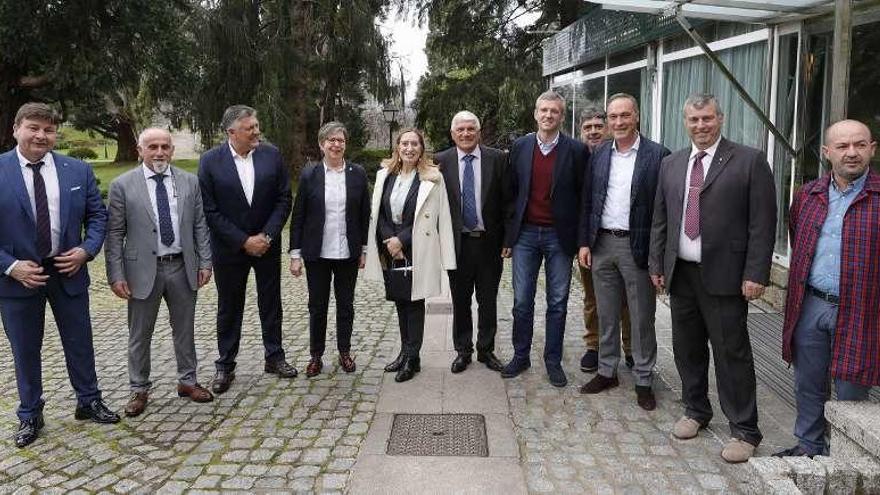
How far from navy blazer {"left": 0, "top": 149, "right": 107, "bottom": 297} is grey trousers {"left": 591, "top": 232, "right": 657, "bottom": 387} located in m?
2.98

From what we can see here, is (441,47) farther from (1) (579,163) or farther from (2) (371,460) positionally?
(2) (371,460)

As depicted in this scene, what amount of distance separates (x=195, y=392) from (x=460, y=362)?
1.79 meters

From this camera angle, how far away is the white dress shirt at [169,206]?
4.31 meters

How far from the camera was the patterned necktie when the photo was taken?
12.0 feet

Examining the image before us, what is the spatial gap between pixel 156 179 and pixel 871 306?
3.83m

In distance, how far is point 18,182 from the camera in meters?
3.85

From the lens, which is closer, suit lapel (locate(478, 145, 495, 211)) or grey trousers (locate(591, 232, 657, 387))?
grey trousers (locate(591, 232, 657, 387))

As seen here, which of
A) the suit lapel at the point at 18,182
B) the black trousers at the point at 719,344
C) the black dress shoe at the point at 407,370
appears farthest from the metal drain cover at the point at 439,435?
the suit lapel at the point at 18,182

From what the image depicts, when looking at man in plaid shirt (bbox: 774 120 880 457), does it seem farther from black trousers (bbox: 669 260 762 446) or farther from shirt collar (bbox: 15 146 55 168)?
shirt collar (bbox: 15 146 55 168)

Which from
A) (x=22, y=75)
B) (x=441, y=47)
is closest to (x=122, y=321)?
(x=22, y=75)

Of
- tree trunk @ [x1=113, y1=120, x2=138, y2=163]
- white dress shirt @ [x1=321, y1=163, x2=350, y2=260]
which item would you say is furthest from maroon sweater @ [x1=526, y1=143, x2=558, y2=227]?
tree trunk @ [x1=113, y1=120, x2=138, y2=163]

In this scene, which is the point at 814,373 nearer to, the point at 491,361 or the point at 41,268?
the point at 491,361

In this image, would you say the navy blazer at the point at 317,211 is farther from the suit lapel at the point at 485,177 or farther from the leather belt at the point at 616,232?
the leather belt at the point at 616,232

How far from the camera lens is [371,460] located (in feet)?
11.9
